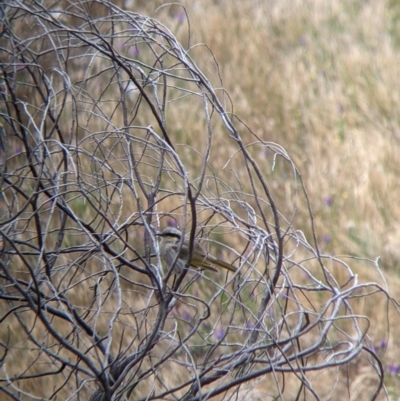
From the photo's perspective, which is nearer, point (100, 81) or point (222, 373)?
point (222, 373)

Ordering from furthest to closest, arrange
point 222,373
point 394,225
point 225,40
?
point 225,40
point 394,225
point 222,373

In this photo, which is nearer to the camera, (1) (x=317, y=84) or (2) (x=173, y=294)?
(2) (x=173, y=294)

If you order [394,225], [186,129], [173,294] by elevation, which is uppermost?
[173,294]

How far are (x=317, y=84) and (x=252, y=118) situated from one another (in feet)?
2.32

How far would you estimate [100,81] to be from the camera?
6.60 m

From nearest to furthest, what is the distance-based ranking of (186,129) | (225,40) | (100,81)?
(186,129), (100,81), (225,40)

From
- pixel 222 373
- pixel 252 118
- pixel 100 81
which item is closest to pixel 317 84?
pixel 252 118

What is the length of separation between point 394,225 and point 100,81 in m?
2.70

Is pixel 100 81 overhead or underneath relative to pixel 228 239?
overhead

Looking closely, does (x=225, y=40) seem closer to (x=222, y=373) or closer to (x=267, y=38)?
(x=267, y=38)

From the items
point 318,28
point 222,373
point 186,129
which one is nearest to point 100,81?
point 186,129

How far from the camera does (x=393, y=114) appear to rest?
6156mm

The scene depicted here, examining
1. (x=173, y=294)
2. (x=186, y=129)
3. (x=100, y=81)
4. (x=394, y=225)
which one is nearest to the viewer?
(x=173, y=294)

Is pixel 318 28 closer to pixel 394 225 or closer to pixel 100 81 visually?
pixel 100 81
